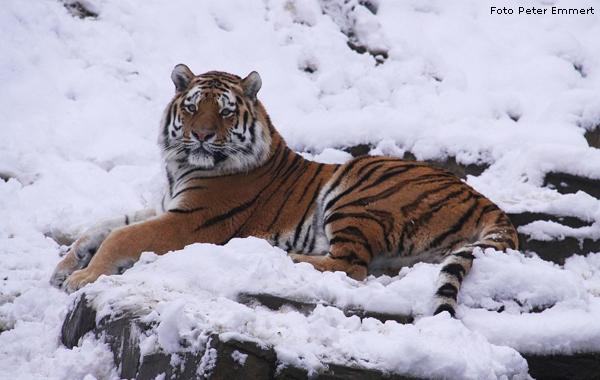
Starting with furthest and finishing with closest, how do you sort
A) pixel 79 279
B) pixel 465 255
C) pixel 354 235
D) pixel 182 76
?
pixel 182 76, pixel 354 235, pixel 79 279, pixel 465 255

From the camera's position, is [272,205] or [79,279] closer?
[79,279]

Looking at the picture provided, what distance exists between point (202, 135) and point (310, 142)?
5.78ft

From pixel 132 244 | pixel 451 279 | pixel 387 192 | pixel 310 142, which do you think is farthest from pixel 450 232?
pixel 310 142

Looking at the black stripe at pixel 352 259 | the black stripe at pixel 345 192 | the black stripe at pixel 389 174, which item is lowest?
the black stripe at pixel 352 259

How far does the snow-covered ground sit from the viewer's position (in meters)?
2.28

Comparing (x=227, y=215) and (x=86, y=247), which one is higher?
(x=227, y=215)

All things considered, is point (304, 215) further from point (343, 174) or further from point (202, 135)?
point (202, 135)

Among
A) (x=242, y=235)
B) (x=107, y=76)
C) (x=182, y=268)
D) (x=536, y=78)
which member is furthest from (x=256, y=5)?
(x=182, y=268)

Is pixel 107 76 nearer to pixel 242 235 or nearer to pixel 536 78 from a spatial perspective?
pixel 242 235

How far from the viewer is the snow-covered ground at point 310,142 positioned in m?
2.28

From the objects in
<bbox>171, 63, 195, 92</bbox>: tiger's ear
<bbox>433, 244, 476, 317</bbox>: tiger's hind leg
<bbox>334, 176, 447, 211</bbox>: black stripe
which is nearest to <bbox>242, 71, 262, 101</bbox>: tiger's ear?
<bbox>171, 63, 195, 92</bbox>: tiger's ear

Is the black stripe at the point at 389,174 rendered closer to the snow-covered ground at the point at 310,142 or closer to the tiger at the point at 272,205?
the tiger at the point at 272,205

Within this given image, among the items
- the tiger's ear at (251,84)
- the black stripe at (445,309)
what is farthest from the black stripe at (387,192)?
the black stripe at (445,309)

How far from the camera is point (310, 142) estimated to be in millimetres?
5355
